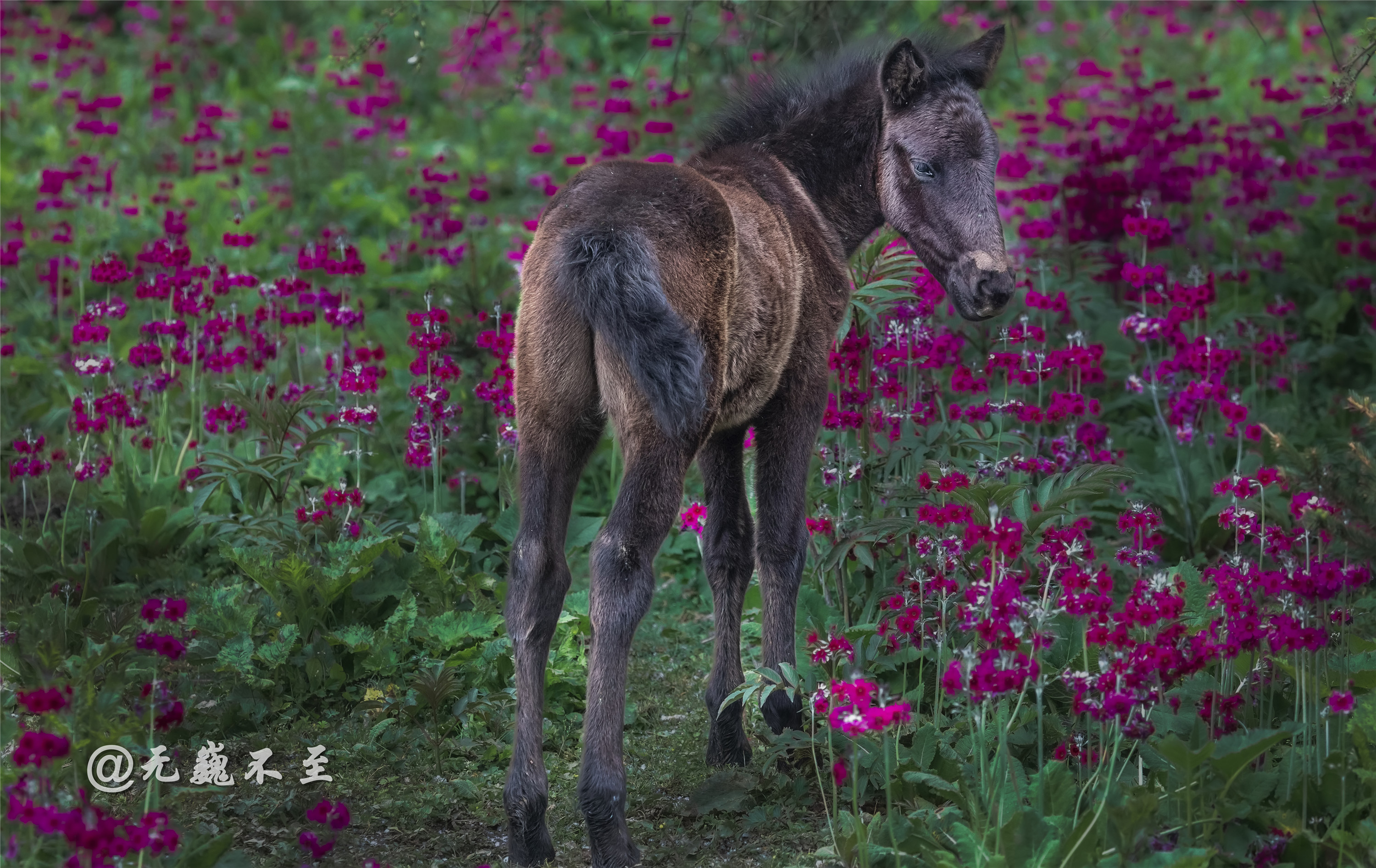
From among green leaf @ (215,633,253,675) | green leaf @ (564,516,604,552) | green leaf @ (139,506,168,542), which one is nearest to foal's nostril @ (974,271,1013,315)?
green leaf @ (564,516,604,552)

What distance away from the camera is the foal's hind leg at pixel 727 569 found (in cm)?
460

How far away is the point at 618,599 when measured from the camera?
12.2 ft

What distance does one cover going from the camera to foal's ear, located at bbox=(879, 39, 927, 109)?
4520 mm

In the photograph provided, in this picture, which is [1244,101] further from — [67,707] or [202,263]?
[67,707]

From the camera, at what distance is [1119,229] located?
7.73 m

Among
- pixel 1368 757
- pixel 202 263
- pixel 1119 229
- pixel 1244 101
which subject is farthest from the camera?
pixel 1244 101

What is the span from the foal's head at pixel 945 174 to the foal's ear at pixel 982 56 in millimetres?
16

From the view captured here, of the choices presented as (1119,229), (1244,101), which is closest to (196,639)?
(1119,229)

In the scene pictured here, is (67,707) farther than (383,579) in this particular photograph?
No

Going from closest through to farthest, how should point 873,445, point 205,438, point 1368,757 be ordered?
point 1368,757 < point 873,445 < point 205,438

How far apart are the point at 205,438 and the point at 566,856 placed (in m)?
3.67

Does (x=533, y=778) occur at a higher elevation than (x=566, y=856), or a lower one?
higher

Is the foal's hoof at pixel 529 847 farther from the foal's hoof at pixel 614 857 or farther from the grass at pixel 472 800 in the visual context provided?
the foal's hoof at pixel 614 857

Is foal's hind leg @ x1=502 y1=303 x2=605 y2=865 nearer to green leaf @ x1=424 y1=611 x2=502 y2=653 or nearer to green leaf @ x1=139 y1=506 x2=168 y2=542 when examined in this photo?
green leaf @ x1=424 y1=611 x2=502 y2=653
